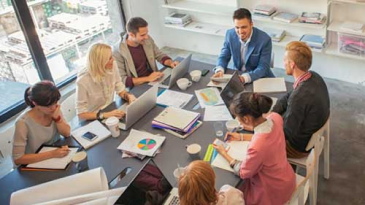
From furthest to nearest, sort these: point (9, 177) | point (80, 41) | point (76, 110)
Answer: point (80, 41), point (76, 110), point (9, 177)

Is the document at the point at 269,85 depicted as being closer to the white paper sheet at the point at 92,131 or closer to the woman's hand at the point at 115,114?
the woman's hand at the point at 115,114

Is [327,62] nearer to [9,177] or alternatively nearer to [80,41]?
[80,41]

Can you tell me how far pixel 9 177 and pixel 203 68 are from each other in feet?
5.84

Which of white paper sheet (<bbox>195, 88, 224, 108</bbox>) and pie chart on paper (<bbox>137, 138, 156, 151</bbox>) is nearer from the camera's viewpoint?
pie chart on paper (<bbox>137, 138, 156, 151</bbox>)

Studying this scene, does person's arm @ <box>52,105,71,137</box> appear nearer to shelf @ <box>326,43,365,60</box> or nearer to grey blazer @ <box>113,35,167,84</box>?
grey blazer @ <box>113,35,167,84</box>

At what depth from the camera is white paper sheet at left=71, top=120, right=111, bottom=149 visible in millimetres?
2447

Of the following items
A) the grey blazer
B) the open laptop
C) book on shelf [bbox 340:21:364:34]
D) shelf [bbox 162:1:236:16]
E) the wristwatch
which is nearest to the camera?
the wristwatch

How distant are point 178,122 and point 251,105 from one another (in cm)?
67

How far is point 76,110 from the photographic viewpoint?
284cm

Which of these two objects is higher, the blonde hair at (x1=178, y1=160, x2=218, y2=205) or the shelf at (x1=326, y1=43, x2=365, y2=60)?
the blonde hair at (x1=178, y1=160, x2=218, y2=205)

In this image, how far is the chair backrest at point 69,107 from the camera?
2873 mm

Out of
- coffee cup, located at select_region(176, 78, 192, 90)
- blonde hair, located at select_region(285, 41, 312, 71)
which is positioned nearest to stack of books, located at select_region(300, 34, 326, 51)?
blonde hair, located at select_region(285, 41, 312, 71)

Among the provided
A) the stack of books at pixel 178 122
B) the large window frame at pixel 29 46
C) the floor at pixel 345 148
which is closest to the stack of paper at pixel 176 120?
the stack of books at pixel 178 122

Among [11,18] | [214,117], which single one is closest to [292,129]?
[214,117]
